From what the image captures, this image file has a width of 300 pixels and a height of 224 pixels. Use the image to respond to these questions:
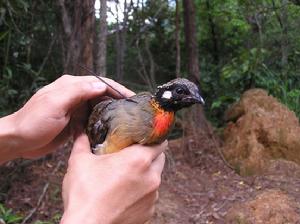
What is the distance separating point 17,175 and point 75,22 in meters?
1.89

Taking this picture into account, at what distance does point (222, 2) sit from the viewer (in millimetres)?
8664

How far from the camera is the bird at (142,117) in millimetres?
2197

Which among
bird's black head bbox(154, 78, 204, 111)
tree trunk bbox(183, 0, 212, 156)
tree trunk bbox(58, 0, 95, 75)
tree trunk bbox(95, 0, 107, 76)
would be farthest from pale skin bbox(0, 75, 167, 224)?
tree trunk bbox(183, 0, 212, 156)

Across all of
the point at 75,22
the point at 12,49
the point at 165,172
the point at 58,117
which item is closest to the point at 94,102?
the point at 58,117

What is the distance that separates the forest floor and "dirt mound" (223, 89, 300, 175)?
0.70ft

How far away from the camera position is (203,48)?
33.1 ft

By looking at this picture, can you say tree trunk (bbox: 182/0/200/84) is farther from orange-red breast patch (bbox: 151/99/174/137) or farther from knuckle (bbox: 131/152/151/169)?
knuckle (bbox: 131/152/151/169)

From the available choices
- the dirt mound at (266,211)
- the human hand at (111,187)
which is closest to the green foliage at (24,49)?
the dirt mound at (266,211)

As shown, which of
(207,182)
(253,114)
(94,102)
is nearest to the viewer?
(94,102)

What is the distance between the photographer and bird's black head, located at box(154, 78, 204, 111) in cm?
219

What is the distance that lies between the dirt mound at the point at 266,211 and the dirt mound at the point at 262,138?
3.13ft

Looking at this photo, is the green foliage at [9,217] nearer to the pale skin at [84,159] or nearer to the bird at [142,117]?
the pale skin at [84,159]

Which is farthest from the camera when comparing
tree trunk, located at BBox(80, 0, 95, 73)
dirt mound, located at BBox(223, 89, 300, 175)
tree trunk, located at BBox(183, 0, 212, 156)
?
tree trunk, located at BBox(183, 0, 212, 156)

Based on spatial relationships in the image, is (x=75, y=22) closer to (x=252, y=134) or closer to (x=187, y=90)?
(x=252, y=134)
